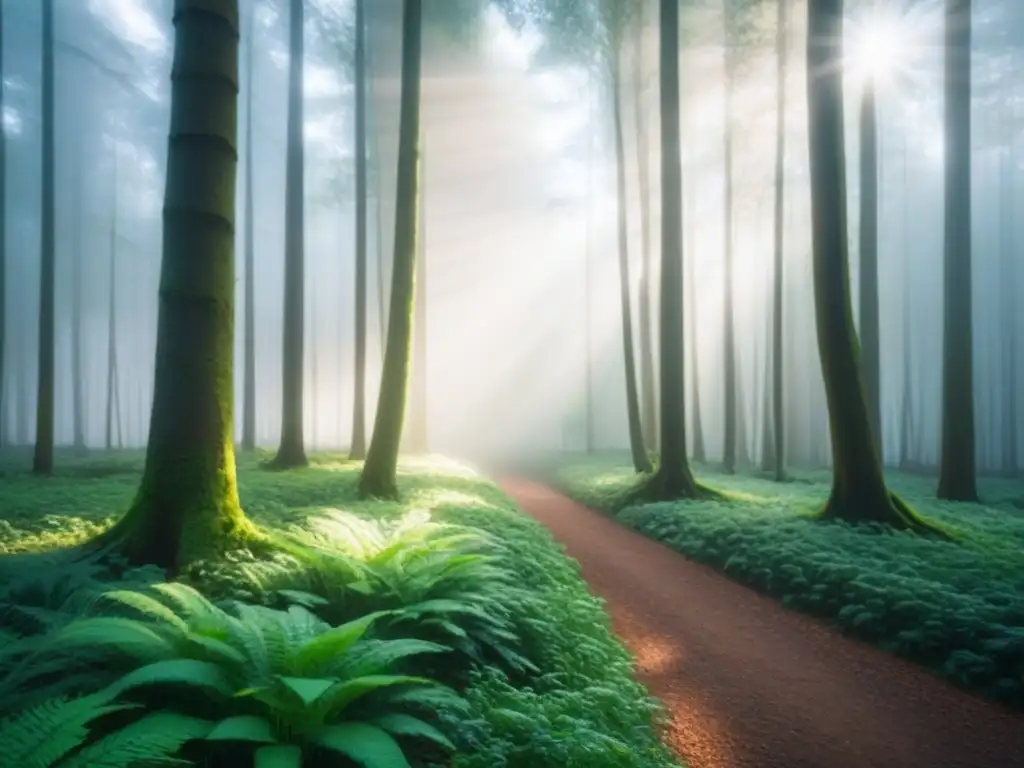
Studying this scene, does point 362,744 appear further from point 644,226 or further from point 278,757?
point 644,226

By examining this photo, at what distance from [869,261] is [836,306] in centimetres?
675

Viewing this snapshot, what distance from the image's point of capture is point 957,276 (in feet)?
43.0

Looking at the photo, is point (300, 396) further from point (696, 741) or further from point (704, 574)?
point (696, 741)

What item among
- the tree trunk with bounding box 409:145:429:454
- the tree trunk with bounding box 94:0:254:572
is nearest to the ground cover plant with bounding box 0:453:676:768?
the tree trunk with bounding box 94:0:254:572

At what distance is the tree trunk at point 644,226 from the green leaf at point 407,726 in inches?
678

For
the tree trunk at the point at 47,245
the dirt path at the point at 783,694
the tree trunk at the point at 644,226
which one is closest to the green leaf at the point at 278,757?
the dirt path at the point at 783,694

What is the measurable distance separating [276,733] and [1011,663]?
5.36 m

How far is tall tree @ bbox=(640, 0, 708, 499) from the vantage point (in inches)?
509

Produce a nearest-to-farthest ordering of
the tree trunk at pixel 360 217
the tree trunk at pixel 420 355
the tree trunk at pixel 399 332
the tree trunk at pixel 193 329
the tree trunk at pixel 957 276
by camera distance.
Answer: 1. the tree trunk at pixel 193 329
2. the tree trunk at pixel 399 332
3. the tree trunk at pixel 957 276
4. the tree trunk at pixel 360 217
5. the tree trunk at pixel 420 355

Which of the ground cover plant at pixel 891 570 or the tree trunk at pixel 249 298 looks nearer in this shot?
the ground cover plant at pixel 891 570

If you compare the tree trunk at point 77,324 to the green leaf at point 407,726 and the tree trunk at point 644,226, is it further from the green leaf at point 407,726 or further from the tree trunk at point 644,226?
the green leaf at point 407,726

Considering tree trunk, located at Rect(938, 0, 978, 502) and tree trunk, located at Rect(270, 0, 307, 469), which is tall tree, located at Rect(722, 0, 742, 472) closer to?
tree trunk, located at Rect(938, 0, 978, 502)

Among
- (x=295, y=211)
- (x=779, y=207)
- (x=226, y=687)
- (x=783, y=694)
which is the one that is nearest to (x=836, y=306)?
(x=783, y=694)

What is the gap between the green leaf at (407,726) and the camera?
280 cm
